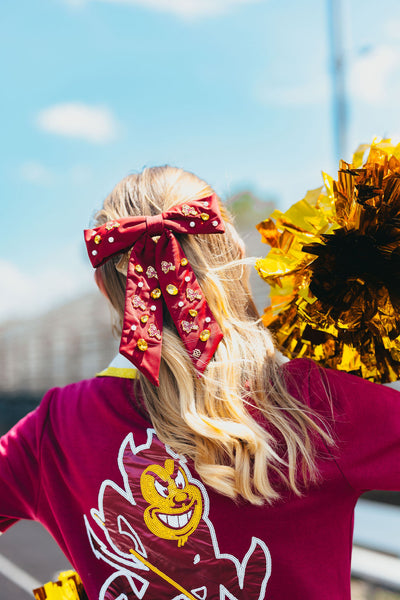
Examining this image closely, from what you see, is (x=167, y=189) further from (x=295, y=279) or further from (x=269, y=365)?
(x=269, y=365)

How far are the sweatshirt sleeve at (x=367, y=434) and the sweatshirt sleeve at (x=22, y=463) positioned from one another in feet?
2.10

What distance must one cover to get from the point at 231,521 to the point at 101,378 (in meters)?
0.42

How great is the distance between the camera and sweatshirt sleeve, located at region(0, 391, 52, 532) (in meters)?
1.26

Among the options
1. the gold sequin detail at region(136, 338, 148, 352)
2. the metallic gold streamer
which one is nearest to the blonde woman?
the gold sequin detail at region(136, 338, 148, 352)

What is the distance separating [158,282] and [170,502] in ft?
1.49

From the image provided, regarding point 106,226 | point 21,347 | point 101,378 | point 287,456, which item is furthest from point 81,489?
point 21,347

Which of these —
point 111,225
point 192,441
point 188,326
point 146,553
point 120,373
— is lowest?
point 146,553

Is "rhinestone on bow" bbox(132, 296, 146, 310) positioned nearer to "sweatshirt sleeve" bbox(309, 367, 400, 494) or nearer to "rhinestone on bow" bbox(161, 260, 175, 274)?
"rhinestone on bow" bbox(161, 260, 175, 274)

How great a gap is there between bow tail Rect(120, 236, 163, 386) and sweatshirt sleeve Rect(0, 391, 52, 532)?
0.91 feet

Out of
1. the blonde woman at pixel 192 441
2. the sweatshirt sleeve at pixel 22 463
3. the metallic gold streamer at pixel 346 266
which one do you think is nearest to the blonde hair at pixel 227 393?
the blonde woman at pixel 192 441

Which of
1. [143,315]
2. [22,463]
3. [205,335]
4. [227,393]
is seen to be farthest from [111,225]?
[22,463]

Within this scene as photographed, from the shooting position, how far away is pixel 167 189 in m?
1.30

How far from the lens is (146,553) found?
44.9 inches

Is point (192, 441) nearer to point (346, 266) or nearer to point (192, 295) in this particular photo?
point (192, 295)
